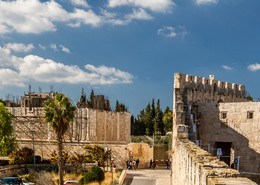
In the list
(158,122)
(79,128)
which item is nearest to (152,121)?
(158,122)

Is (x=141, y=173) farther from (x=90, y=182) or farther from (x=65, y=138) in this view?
(x=65, y=138)

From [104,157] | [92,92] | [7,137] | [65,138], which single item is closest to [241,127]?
[104,157]

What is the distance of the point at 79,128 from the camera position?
156 feet

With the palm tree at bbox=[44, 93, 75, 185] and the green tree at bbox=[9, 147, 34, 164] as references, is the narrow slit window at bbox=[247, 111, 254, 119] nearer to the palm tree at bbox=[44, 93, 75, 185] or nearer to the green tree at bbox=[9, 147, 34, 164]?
the palm tree at bbox=[44, 93, 75, 185]

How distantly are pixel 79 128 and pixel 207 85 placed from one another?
25.5 m

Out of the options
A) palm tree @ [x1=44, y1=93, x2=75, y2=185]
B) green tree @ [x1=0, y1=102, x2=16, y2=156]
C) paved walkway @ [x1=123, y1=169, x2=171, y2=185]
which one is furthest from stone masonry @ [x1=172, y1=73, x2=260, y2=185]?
green tree @ [x1=0, y1=102, x2=16, y2=156]

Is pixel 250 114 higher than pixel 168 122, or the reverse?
pixel 250 114

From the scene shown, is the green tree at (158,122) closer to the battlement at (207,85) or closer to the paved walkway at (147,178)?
the paved walkway at (147,178)

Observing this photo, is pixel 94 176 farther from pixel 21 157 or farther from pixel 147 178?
pixel 21 157

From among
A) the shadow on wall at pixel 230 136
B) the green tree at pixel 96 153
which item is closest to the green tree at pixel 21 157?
the green tree at pixel 96 153

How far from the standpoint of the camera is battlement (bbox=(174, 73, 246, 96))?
75.0 ft

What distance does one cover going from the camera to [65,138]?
48.0m

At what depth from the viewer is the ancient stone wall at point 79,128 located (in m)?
46.6

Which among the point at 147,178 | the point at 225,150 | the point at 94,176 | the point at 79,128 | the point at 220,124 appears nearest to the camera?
the point at 220,124
